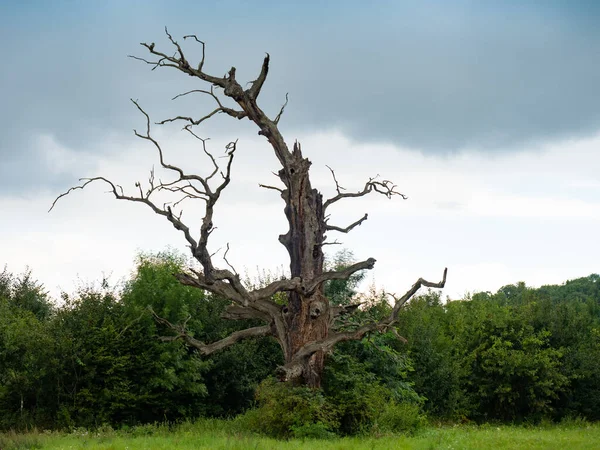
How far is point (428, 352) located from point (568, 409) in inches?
326

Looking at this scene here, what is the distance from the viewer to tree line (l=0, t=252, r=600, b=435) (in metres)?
23.1

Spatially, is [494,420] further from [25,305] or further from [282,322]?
[25,305]

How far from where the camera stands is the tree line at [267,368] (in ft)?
75.7

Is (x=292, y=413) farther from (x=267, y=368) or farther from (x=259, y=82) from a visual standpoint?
(x=259, y=82)

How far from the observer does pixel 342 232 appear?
25.5m

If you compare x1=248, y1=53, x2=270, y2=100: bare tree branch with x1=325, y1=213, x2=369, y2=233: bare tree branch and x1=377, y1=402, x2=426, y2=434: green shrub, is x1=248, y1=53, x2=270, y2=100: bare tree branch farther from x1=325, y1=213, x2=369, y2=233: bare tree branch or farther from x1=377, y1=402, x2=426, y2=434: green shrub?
x1=377, y1=402, x2=426, y2=434: green shrub

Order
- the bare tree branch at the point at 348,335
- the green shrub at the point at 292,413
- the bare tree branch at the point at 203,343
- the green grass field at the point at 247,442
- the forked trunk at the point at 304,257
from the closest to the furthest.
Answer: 1. the green grass field at the point at 247,442
2. the green shrub at the point at 292,413
3. the bare tree branch at the point at 348,335
4. the forked trunk at the point at 304,257
5. the bare tree branch at the point at 203,343

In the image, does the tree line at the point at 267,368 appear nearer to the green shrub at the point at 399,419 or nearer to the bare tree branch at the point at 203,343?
the green shrub at the point at 399,419

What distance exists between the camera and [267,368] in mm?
29078

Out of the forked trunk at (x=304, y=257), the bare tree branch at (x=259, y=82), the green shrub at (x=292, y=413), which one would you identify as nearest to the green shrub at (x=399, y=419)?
the green shrub at (x=292, y=413)

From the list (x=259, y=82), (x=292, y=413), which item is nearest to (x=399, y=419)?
(x=292, y=413)

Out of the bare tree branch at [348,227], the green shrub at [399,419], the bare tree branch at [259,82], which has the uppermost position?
the bare tree branch at [259,82]

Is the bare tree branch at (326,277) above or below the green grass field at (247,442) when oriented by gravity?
above

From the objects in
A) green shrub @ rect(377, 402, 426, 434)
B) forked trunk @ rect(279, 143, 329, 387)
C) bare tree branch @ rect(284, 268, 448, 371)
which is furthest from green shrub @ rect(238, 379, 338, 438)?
green shrub @ rect(377, 402, 426, 434)
